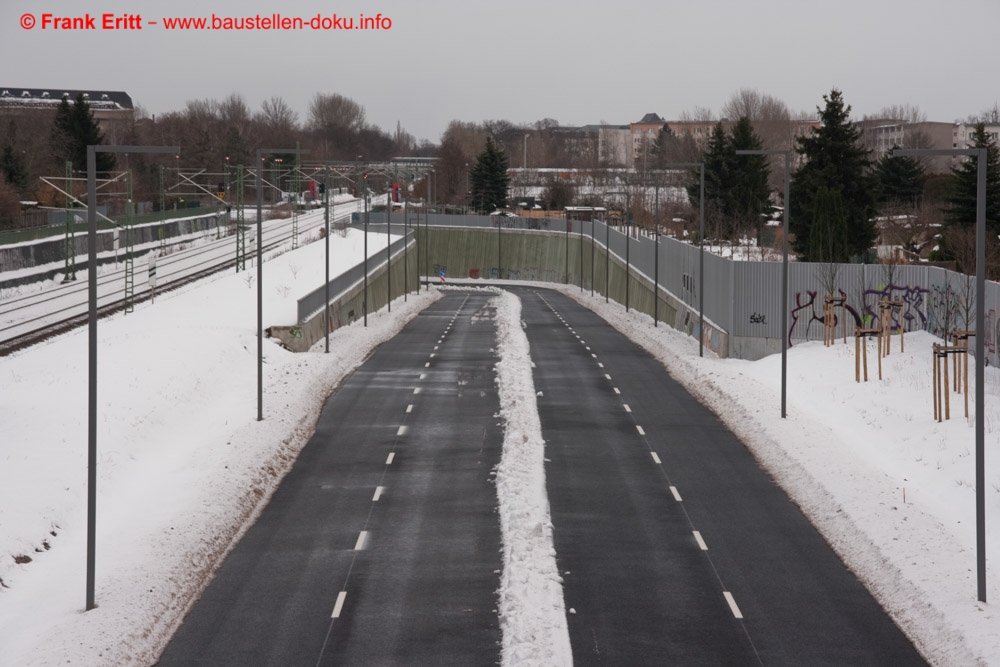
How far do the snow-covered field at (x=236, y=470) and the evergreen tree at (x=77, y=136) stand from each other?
220ft

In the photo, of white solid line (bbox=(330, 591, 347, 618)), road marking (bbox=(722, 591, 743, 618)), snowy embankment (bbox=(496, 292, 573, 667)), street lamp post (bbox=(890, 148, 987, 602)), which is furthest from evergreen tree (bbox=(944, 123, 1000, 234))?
white solid line (bbox=(330, 591, 347, 618))

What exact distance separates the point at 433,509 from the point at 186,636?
7.94 meters

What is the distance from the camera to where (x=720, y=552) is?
21625 millimetres

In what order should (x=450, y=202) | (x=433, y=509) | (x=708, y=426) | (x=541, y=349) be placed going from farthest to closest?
1. (x=450, y=202)
2. (x=541, y=349)
3. (x=708, y=426)
4. (x=433, y=509)

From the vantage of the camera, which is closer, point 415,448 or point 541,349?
point 415,448

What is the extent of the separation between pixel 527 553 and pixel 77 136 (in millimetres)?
103567

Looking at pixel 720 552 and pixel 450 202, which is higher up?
pixel 450 202

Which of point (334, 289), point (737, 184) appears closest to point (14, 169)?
point (334, 289)

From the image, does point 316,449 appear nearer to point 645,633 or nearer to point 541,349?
point 645,633

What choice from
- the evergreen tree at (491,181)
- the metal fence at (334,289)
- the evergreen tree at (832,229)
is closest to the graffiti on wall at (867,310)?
the evergreen tree at (832,229)

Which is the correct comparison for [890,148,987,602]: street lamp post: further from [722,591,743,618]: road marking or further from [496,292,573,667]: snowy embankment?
[496,292,573,667]: snowy embankment

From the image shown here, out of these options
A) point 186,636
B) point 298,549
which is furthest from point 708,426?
point 186,636

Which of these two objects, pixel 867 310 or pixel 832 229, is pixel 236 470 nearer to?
pixel 867 310

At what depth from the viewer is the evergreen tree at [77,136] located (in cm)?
11200
